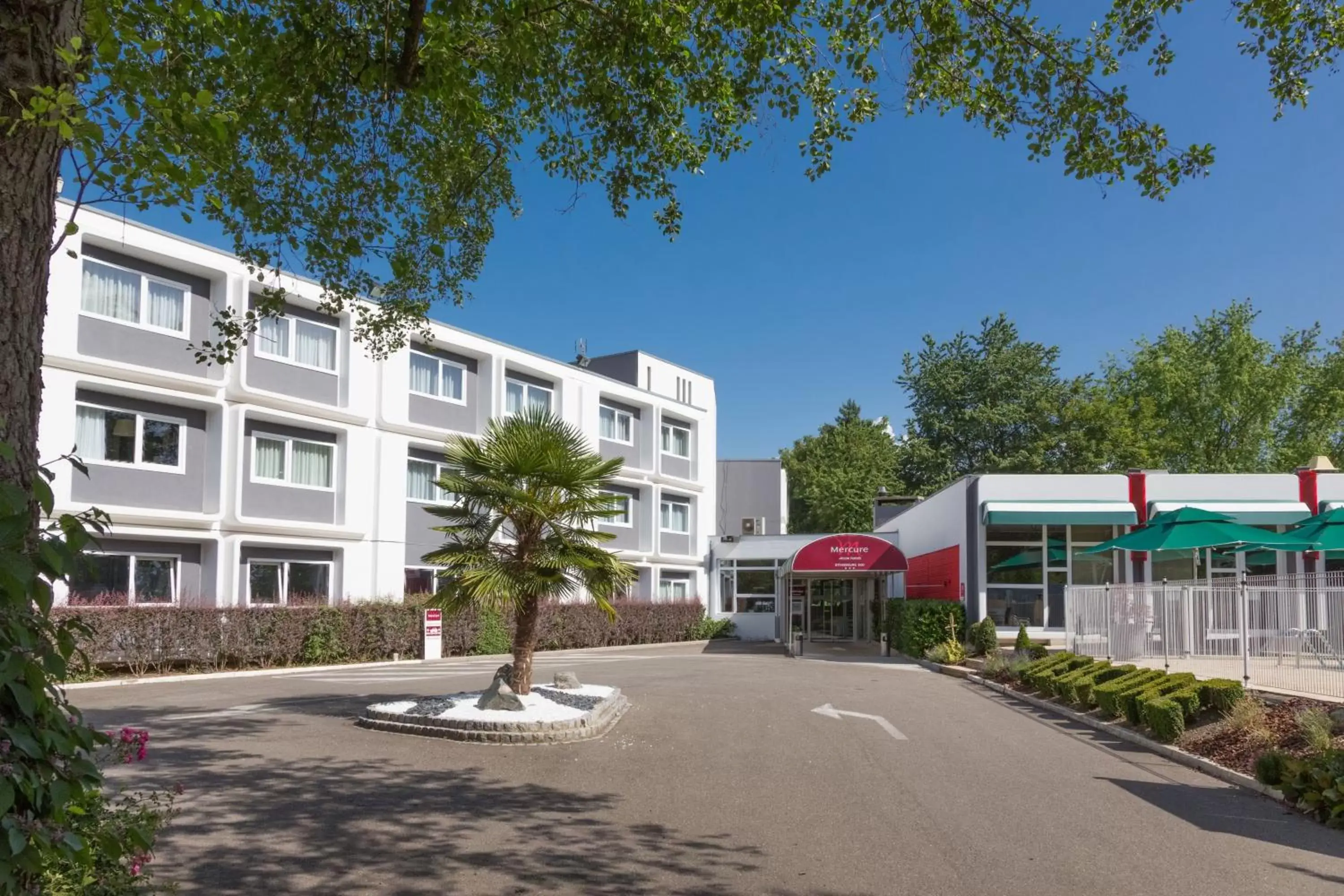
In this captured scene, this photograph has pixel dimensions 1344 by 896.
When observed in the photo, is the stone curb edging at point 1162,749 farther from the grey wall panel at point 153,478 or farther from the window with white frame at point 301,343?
the window with white frame at point 301,343

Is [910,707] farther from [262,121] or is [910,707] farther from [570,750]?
[262,121]

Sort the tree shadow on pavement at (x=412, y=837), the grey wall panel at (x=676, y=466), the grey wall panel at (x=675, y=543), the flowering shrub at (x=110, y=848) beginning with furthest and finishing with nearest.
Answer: the grey wall panel at (x=676, y=466), the grey wall panel at (x=675, y=543), the tree shadow on pavement at (x=412, y=837), the flowering shrub at (x=110, y=848)

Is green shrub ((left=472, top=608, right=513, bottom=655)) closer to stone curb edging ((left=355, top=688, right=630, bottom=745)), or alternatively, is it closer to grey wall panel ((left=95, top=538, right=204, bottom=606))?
grey wall panel ((left=95, top=538, right=204, bottom=606))

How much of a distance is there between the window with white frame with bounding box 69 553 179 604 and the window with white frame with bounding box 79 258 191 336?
16.5 ft

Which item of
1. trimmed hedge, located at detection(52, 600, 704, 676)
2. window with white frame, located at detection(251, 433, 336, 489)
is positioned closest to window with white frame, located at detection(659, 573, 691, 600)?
trimmed hedge, located at detection(52, 600, 704, 676)

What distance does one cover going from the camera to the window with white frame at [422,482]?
3064 centimetres

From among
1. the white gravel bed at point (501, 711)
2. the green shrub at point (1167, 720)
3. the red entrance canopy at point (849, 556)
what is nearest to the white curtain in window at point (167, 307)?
the white gravel bed at point (501, 711)

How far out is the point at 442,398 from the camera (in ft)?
104

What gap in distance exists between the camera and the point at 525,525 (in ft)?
47.7

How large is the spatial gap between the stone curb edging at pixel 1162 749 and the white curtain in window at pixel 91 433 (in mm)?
18832

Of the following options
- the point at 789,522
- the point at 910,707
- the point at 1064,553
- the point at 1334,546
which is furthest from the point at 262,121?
the point at 789,522

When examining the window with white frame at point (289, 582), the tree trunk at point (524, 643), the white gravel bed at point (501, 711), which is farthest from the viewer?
the window with white frame at point (289, 582)

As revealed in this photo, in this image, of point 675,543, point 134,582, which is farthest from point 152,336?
point 675,543

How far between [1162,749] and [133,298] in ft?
70.3
